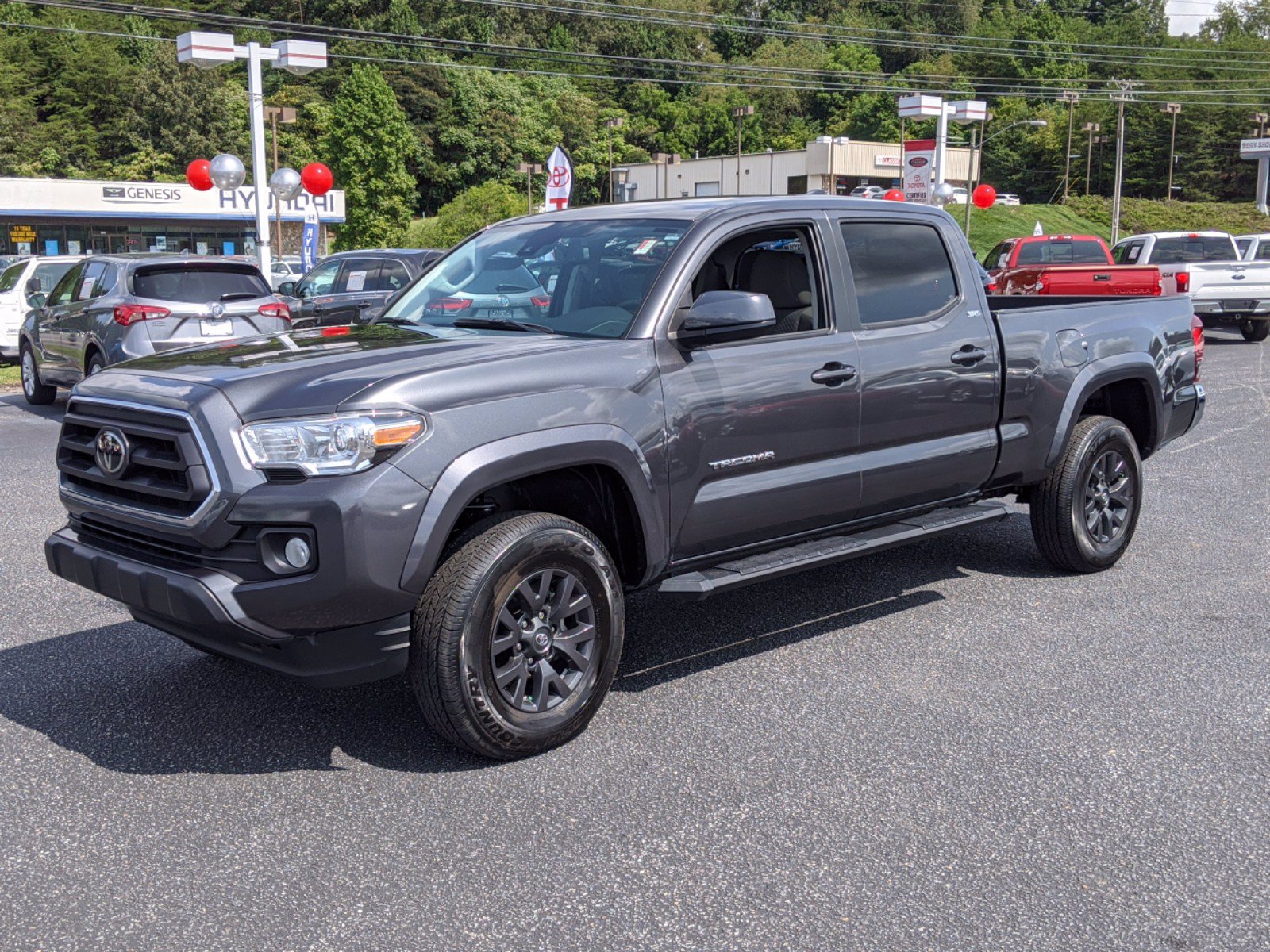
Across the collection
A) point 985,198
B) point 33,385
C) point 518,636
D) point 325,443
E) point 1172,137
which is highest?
point 1172,137

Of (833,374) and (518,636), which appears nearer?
(518,636)

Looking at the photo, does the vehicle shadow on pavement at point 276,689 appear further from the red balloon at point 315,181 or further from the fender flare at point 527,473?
the red balloon at point 315,181

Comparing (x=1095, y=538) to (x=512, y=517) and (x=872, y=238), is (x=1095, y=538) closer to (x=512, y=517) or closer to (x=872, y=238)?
(x=872, y=238)

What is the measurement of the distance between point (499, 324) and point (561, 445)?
3.20 feet

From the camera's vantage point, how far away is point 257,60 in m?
21.6

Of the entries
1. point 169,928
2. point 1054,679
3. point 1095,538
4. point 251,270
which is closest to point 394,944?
point 169,928

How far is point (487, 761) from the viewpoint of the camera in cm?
423

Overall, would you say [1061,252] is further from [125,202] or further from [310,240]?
[125,202]

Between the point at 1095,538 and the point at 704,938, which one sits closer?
the point at 704,938

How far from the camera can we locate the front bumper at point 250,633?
383 cm

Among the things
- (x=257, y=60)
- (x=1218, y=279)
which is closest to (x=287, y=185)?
(x=257, y=60)

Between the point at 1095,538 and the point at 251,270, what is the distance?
929 cm

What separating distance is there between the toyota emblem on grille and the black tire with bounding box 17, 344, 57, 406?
37.2ft

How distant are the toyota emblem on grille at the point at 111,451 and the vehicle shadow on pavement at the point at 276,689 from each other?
966mm
